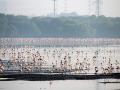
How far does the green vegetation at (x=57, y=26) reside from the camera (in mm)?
21875

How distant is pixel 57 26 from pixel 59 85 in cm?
1115

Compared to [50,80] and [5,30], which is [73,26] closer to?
[5,30]

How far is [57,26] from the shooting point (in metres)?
22.9

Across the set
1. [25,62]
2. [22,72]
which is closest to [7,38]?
[25,62]

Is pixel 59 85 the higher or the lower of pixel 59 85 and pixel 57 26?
the lower

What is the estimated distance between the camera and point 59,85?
1195 cm

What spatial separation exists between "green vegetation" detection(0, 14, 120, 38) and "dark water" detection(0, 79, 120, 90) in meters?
9.14

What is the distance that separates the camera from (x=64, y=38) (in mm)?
22766

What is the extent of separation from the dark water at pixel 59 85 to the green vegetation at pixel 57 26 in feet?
30.0

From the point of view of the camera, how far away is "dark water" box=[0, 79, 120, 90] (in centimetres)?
1186

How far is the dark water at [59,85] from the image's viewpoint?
11.9 metres

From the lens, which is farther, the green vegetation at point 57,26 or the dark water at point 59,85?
the green vegetation at point 57,26

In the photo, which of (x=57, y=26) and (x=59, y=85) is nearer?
(x=59, y=85)

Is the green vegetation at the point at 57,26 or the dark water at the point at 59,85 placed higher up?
the green vegetation at the point at 57,26
